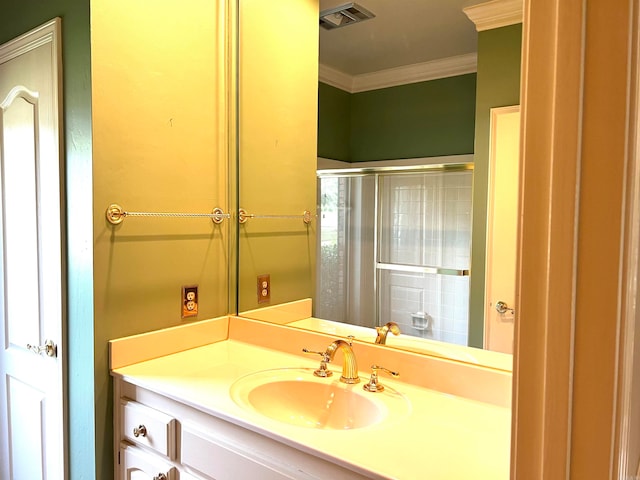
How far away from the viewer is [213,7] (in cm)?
169

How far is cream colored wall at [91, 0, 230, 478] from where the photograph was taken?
1370 millimetres

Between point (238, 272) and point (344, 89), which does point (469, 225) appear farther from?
point (238, 272)

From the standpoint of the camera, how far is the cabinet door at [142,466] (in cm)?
124

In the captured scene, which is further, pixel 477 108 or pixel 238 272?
pixel 238 272

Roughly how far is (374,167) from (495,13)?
57 centimetres

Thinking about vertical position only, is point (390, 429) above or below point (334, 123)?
below

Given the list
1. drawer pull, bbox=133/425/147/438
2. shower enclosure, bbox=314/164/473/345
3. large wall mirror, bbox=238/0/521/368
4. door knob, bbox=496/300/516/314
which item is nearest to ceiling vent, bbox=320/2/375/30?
large wall mirror, bbox=238/0/521/368

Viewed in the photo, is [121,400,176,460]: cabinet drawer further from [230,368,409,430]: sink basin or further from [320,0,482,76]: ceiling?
[320,0,482,76]: ceiling

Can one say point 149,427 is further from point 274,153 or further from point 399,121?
point 399,121

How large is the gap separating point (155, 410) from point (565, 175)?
4.01 feet

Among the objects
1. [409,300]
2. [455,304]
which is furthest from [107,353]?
[455,304]

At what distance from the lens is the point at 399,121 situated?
1.48m

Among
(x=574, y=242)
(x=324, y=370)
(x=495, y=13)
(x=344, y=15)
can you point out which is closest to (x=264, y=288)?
(x=324, y=370)

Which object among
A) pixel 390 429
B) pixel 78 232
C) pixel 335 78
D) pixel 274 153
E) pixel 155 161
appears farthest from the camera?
pixel 274 153
